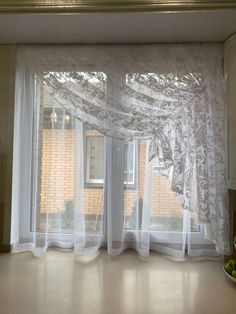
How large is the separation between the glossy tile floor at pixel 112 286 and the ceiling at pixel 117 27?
1260 mm

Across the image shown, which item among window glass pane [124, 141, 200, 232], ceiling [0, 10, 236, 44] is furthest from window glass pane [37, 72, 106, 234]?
ceiling [0, 10, 236, 44]

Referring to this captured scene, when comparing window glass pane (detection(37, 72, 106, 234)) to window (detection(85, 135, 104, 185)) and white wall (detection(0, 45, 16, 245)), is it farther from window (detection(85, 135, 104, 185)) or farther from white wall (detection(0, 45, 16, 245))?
white wall (detection(0, 45, 16, 245))

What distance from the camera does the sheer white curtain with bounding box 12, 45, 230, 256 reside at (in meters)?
1.62

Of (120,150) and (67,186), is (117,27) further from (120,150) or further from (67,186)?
(67,186)

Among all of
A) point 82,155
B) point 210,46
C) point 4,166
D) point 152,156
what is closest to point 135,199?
point 152,156

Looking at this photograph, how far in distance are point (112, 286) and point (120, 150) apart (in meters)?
0.76

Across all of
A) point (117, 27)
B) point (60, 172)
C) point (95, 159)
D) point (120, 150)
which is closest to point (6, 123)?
point (60, 172)

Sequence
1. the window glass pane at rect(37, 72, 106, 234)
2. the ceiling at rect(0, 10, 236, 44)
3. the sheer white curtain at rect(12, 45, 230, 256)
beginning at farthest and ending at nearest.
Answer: the window glass pane at rect(37, 72, 106, 234), the sheer white curtain at rect(12, 45, 230, 256), the ceiling at rect(0, 10, 236, 44)

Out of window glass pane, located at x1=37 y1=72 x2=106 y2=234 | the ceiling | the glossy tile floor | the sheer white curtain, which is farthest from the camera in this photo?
window glass pane, located at x1=37 y1=72 x2=106 y2=234

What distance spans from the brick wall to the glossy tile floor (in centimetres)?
28

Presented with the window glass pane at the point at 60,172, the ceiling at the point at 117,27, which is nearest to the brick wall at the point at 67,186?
the window glass pane at the point at 60,172

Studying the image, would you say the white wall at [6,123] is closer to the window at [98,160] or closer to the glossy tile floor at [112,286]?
the glossy tile floor at [112,286]

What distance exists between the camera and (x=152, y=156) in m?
1.63

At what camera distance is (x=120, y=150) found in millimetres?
1729
